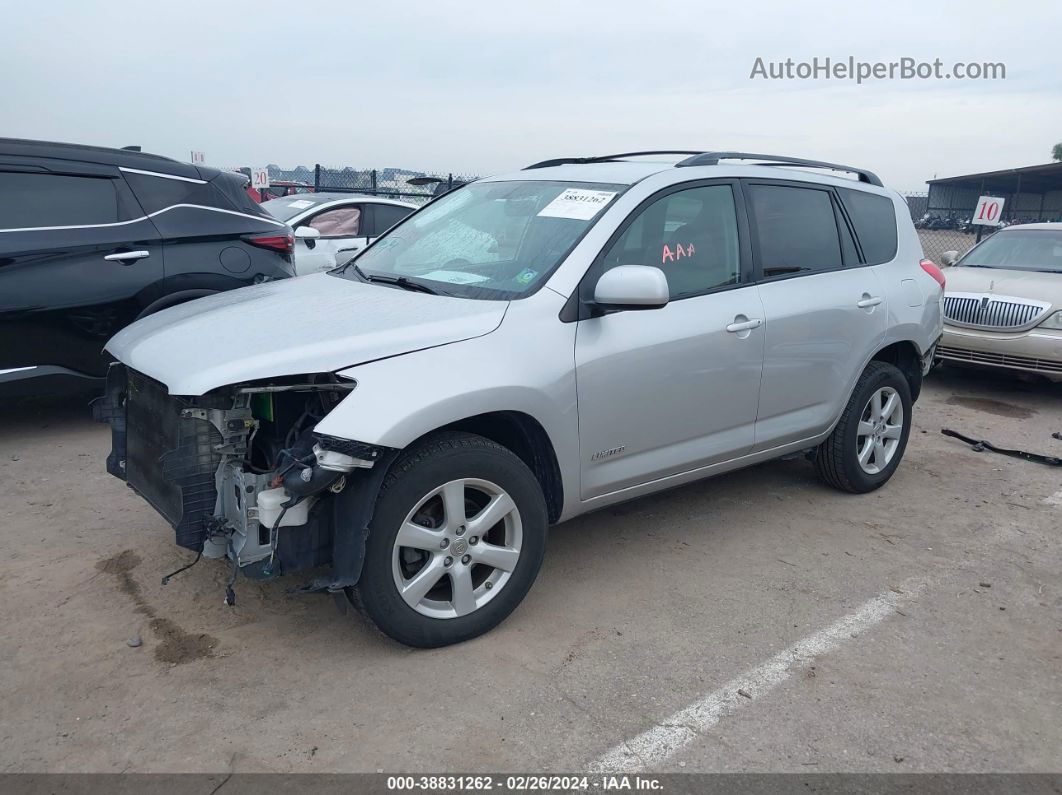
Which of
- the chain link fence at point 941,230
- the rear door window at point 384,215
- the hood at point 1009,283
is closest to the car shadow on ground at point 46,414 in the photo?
the rear door window at point 384,215

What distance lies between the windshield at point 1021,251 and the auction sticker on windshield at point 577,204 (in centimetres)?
641

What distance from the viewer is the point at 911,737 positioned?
2955 mm

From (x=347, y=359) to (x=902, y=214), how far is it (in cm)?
390

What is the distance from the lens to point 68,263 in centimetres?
547

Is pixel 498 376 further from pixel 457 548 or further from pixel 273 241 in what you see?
pixel 273 241

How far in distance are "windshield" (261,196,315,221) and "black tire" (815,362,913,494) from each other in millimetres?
6791

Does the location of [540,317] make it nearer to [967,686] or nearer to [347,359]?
[347,359]

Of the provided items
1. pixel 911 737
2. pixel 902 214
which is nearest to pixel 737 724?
pixel 911 737

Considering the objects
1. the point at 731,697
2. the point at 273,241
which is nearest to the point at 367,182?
the point at 273,241

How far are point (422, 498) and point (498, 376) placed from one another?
20.4 inches

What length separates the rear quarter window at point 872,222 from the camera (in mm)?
5125

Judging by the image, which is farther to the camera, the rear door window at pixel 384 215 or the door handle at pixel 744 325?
the rear door window at pixel 384 215

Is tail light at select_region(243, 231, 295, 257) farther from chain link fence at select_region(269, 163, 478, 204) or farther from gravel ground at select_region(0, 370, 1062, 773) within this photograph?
chain link fence at select_region(269, 163, 478, 204)

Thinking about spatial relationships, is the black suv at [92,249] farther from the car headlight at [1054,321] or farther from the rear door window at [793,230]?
the car headlight at [1054,321]
